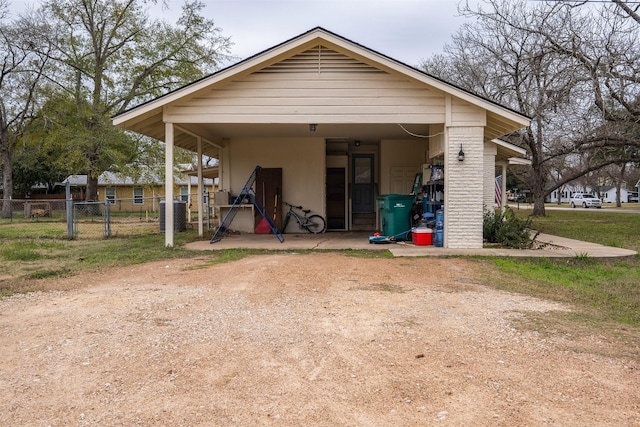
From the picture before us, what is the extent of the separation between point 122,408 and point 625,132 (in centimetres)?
1857

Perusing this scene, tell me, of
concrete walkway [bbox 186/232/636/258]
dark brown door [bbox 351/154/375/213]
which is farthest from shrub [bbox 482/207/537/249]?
dark brown door [bbox 351/154/375/213]

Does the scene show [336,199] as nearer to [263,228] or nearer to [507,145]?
[263,228]

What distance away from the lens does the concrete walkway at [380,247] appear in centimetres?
1005

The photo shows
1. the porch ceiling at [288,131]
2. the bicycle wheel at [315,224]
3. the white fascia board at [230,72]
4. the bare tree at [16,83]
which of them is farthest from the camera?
the bare tree at [16,83]

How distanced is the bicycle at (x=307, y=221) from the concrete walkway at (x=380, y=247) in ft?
3.55

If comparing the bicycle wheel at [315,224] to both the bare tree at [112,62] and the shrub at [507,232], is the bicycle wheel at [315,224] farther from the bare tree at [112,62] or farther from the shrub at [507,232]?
the bare tree at [112,62]

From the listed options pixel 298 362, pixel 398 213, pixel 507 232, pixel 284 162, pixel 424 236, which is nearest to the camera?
pixel 298 362

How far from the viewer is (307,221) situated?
15109 millimetres

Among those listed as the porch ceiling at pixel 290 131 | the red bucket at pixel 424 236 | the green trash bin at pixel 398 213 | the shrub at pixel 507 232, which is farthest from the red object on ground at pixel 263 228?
the shrub at pixel 507 232

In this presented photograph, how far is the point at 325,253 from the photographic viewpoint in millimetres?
10258

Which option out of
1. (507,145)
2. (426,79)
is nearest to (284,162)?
(426,79)

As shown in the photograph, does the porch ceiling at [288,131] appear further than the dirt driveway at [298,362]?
Yes

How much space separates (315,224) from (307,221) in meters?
0.26

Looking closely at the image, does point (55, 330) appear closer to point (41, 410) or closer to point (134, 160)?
point (41, 410)
